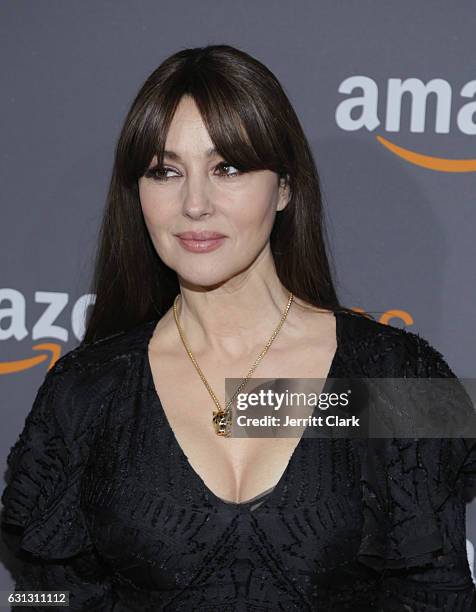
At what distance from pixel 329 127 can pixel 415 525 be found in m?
0.96

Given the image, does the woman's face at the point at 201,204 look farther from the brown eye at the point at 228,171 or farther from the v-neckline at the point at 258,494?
the v-neckline at the point at 258,494

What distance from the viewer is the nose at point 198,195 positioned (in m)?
1.68

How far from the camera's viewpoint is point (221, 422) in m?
1.80

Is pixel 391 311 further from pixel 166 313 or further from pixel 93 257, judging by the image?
pixel 93 257

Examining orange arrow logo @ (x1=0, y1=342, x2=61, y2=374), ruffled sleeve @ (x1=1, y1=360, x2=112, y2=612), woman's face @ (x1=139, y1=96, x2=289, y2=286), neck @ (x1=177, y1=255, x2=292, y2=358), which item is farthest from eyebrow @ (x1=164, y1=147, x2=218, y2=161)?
orange arrow logo @ (x1=0, y1=342, x2=61, y2=374)

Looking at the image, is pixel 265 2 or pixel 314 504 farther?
pixel 265 2

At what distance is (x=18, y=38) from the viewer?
7.46 ft

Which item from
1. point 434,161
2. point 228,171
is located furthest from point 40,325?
point 434,161

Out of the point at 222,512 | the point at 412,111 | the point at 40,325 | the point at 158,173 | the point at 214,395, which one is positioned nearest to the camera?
the point at 222,512

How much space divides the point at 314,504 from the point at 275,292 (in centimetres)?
46

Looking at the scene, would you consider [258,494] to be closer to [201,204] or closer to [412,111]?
[201,204]

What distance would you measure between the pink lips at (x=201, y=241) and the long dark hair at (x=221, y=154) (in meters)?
0.14

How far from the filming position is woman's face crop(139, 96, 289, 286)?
5.52 feet

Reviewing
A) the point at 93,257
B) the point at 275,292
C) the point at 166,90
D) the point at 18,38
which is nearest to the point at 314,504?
the point at 275,292
